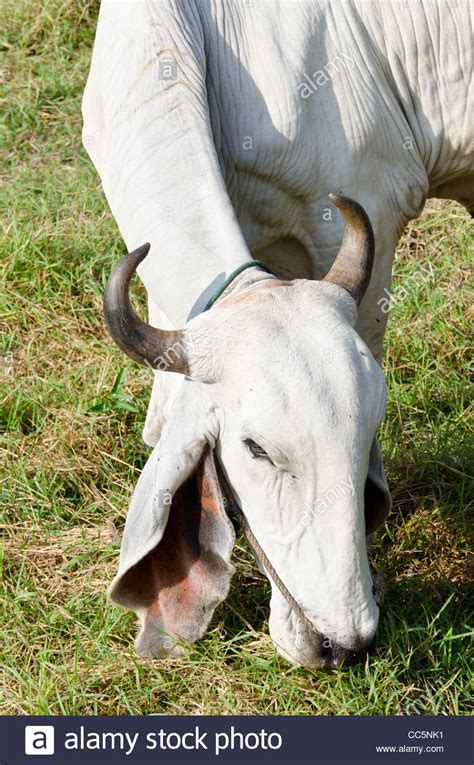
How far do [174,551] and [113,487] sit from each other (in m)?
1.36

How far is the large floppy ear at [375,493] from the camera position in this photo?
153 inches

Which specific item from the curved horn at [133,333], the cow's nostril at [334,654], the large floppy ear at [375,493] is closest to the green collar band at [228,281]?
the curved horn at [133,333]

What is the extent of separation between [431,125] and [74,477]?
209 centimetres

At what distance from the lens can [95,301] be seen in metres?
6.52

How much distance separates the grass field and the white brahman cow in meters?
0.31

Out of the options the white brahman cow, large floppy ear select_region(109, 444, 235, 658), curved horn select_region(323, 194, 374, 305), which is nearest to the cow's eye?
the white brahman cow

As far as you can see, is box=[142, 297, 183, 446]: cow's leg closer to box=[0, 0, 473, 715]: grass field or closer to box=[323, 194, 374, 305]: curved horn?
box=[0, 0, 473, 715]: grass field

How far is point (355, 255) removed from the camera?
3932 millimetres

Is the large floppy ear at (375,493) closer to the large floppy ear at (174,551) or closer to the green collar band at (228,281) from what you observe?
the large floppy ear at (174,551)

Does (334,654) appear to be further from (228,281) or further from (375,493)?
(228,281)
